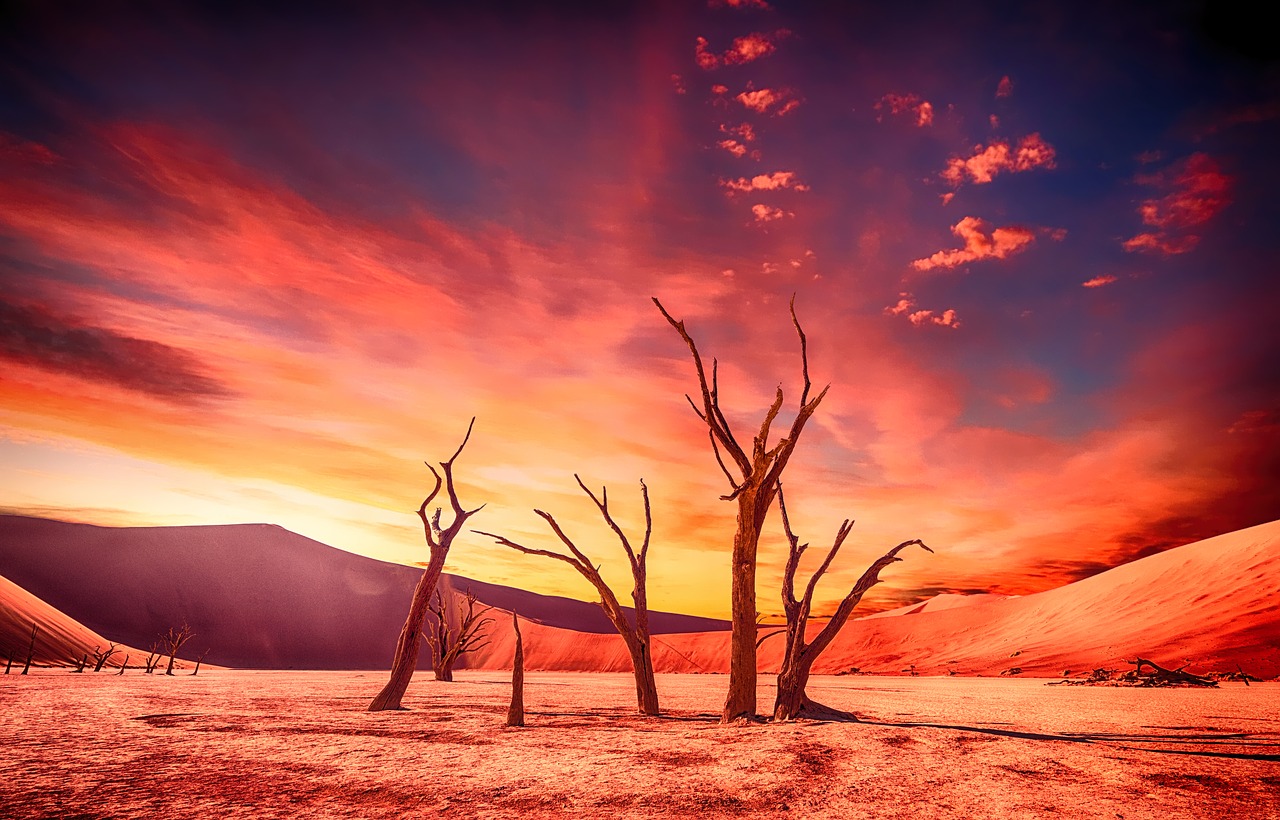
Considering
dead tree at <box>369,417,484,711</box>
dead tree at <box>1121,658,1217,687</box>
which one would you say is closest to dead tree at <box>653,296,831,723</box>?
dead tree at <box>369,417,484,711</box>

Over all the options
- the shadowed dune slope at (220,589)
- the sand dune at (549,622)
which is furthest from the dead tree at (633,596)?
the shadowed dune slope at (220,589)

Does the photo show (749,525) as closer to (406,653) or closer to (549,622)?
(406,653)

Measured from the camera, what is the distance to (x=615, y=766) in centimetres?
727

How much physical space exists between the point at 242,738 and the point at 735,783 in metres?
6.83

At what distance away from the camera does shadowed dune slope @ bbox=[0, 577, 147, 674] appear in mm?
33719

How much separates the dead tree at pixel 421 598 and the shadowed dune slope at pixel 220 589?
5760 cm

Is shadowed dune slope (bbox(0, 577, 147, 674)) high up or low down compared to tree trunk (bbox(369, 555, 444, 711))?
down

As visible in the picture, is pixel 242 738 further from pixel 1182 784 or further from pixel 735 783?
pixel 1182 784

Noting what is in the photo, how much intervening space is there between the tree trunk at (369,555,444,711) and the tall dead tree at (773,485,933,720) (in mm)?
7059

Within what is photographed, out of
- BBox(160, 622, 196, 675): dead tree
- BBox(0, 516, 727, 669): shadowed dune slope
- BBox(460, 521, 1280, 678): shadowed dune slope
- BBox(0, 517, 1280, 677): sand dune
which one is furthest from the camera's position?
BBox(0, 516, 727, 669): shadowed dune slope

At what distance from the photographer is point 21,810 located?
16.8 ft

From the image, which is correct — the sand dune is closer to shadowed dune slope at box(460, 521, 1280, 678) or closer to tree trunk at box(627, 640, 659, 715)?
shadowed dune slope at box(460, 521, 1280, 678)

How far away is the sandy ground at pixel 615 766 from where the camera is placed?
5.59m

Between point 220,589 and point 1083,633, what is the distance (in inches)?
3136
